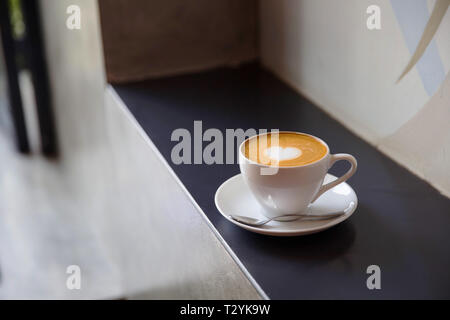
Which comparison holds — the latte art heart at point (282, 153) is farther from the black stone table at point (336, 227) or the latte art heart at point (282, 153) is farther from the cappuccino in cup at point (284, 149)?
the black stone table at point (336, 227)

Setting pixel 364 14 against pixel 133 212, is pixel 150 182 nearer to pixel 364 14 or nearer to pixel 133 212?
pixel 133 212

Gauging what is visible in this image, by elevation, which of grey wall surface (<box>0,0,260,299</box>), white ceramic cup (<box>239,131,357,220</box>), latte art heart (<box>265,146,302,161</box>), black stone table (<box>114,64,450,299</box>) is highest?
latte art heart (<box>265,146,302,161</box>)

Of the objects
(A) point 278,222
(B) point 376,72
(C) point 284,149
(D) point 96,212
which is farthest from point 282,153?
(D) point 96,212

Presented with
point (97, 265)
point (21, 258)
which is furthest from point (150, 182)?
point (21, 258)

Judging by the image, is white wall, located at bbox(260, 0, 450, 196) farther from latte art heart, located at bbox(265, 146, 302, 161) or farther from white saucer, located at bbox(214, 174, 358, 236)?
latte art heart, located at bbox(265, 146, 302, 161)

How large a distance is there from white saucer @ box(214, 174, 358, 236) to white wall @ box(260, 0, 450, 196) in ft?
0.64

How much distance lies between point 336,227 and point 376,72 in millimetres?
405

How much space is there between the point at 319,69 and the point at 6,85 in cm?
185

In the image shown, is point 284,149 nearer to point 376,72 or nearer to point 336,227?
point 336,227

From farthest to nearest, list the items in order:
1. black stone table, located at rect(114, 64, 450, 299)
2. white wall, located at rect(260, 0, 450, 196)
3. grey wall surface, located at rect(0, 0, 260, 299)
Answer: grey wall surface, located at rect(0, 0, 260, 299) < white wall, located at rect(260, 0, 450, 196) < black stone table, located at rect(114, 64, 450, 299)

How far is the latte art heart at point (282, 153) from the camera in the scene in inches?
38.7

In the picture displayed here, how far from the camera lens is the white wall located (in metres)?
1.10

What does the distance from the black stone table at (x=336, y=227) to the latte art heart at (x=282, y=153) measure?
0.45ft

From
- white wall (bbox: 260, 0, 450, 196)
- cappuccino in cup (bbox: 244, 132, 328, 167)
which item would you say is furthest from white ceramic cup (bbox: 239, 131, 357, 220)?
white wall (bbox: 260, 0, 450, 196)
